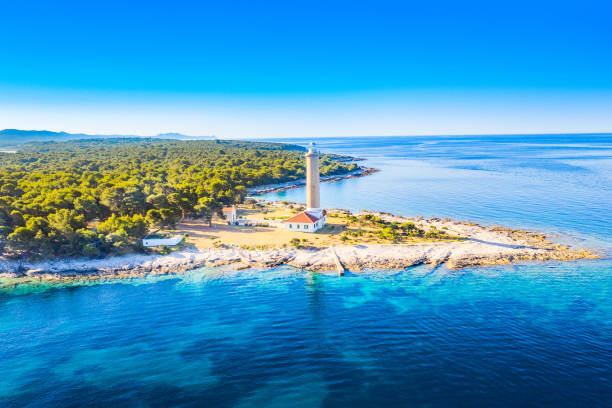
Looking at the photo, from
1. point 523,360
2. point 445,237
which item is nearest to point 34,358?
point 523,360

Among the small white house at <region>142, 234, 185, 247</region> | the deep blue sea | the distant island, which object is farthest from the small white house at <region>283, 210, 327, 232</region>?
the small white house at <region>142, 234, 185, 247</region>

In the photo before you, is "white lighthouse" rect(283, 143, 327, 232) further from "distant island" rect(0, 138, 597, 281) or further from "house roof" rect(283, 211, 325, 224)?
"distant island" rect(0, 138, 597, 281)

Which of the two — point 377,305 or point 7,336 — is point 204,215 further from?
point 377,305

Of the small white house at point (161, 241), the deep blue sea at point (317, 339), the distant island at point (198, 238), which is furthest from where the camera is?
the small white house at point (161, 241)

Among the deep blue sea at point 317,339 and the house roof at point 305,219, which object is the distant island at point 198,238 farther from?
the deep blue sea at point 317,339

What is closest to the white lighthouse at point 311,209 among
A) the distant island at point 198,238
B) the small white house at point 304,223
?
the small white house at point 304,223

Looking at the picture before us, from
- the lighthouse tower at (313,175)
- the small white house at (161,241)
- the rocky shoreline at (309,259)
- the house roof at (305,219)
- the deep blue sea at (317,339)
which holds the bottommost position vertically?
the deep blue sea at (317,339)
